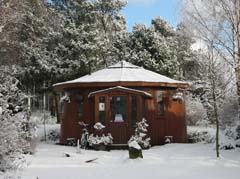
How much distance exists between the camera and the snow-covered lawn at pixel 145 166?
405 inches

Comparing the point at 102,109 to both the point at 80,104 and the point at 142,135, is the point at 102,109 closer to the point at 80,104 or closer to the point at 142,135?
the point at 80,104

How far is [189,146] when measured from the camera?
16.7m

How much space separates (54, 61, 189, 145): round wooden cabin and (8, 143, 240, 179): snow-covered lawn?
2735 millimetres

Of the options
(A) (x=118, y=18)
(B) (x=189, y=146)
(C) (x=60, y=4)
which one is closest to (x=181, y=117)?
(B) (x=189, y=146)

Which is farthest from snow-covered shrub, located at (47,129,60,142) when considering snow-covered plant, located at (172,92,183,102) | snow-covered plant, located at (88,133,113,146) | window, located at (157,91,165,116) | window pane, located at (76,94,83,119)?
snow-covered plant, located at (172,92,183,102)

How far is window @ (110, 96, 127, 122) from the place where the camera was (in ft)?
57.7

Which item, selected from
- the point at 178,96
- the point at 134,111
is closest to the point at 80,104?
the point at 134,111

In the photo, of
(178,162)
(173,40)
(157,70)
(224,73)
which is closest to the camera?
(178,162)

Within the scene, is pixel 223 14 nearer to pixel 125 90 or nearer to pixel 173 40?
pixel 125 90

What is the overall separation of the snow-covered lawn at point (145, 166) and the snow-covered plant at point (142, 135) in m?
1.57

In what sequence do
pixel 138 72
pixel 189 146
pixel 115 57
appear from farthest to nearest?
pixel 115 57 < pixel 138 72 < pixel 189 146

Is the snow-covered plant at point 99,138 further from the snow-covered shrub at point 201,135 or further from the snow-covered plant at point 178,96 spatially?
the snow-covered shrub at point 201,135

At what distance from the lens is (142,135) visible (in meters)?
16.9

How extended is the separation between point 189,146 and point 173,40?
64.7 feet
